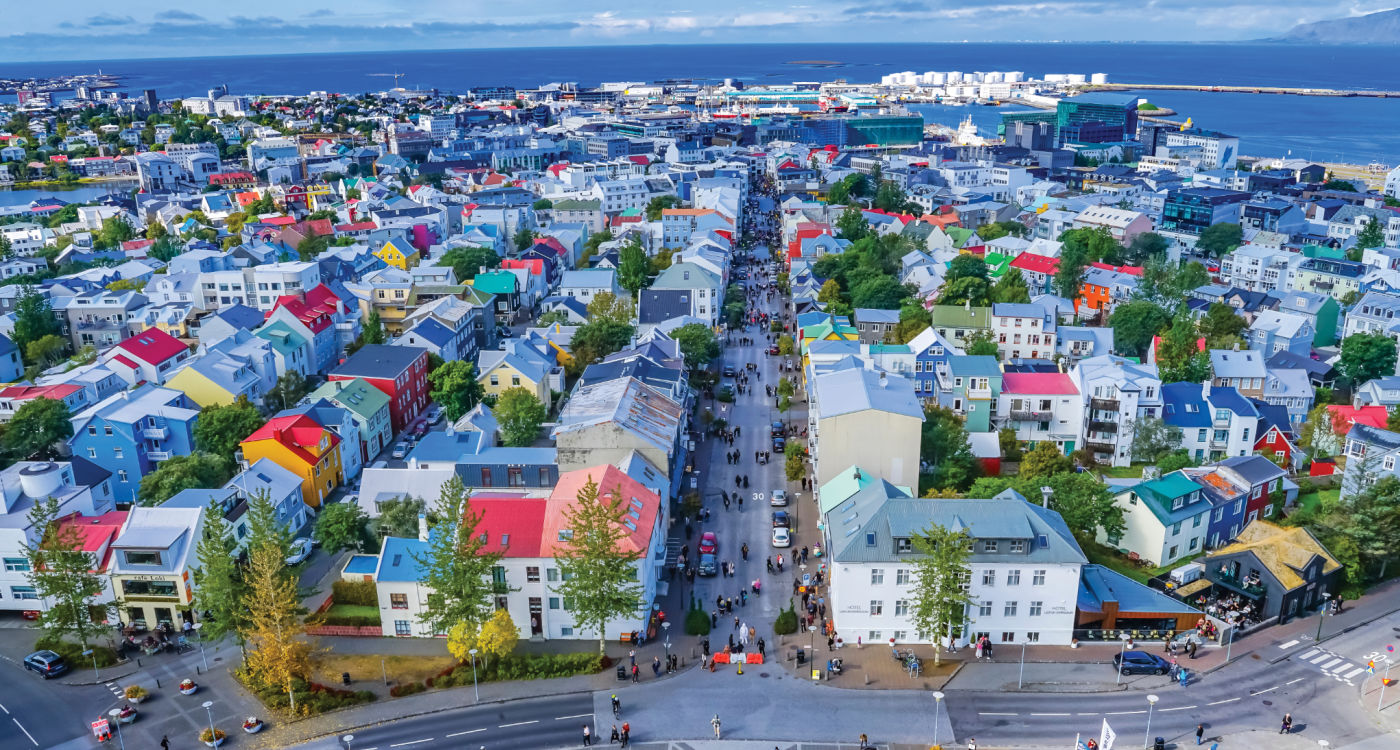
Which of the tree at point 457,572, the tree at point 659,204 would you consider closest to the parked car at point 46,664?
the tree at point 457,572

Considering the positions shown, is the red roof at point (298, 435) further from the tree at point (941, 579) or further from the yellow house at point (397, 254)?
the yellow house at point (397, 254)

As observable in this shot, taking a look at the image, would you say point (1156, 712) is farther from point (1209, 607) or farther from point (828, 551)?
point (828, 551)

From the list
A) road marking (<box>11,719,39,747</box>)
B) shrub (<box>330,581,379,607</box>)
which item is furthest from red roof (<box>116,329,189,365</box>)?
road marking (<box>11,719,39,747</box>)

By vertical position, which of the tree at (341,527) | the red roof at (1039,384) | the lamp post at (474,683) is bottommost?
the lamp post at (474,683)

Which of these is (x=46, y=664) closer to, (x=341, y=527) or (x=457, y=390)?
(x=341, y=527)

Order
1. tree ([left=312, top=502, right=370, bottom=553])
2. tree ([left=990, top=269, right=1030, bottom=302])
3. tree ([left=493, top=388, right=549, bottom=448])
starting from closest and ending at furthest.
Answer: tree ([left=312, top=502, right=370, bottom=553]) < tree ([left=493, top=388, right=549, bottom=448]) < tree ([left=990, top=269, right=1030, bottom=302])


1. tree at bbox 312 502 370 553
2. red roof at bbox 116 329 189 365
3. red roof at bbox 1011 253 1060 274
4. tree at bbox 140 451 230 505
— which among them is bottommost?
tree at bbox 312 502 370 553

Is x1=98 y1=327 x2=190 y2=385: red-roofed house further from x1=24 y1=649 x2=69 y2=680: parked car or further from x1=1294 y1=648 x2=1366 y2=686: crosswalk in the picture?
x1=1294 y1=648 x2=1366 y2=686: crosswalk
